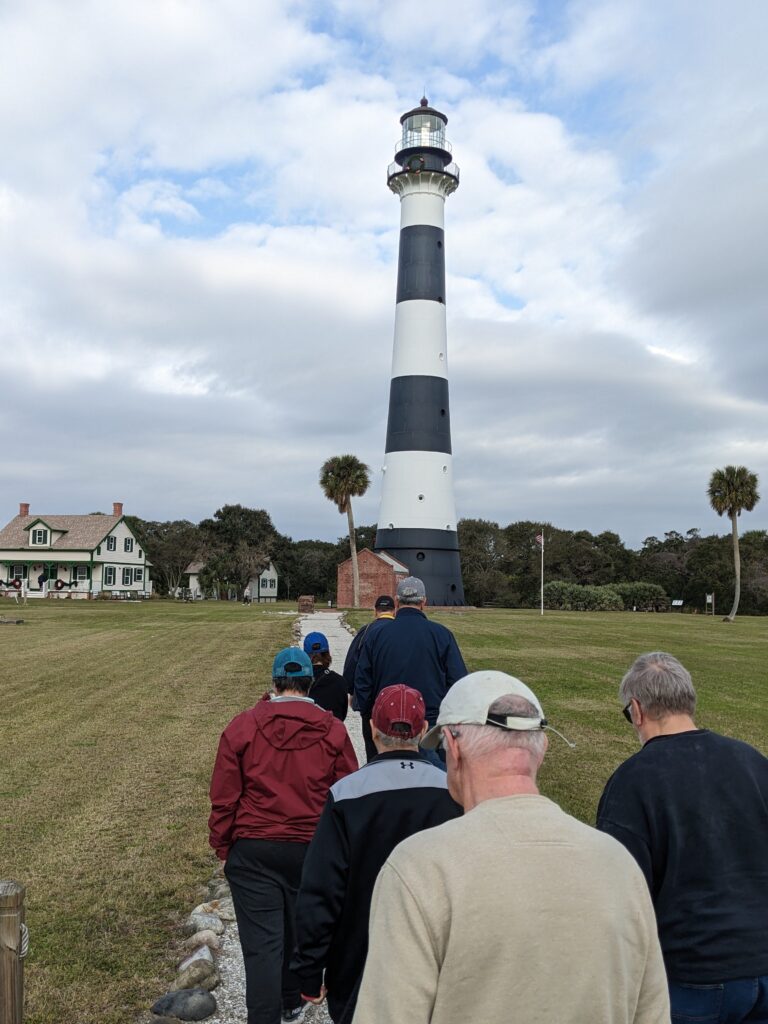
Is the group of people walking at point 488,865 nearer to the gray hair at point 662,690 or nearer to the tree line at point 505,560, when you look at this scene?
the gray hair at point 662,690

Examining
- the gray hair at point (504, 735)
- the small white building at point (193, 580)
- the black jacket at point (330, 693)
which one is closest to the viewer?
the gray hair at point (504, 735)

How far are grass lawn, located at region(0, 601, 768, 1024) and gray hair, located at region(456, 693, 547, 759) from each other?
3.11 metres

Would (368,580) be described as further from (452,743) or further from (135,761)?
(452,743)

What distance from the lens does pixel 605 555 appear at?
75.9 m

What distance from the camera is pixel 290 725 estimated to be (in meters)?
3.92

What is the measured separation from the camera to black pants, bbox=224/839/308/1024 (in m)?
3.84

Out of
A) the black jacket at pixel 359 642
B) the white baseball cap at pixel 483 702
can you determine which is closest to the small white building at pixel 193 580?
the black jacket at pixel 359 642

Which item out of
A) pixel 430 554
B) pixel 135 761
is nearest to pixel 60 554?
pixel 430 554

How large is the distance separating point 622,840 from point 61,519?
197 feet

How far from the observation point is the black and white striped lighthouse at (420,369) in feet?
130

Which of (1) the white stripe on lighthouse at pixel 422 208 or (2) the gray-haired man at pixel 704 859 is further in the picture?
(1) the white stripe on lighthouse at pixel 422 208

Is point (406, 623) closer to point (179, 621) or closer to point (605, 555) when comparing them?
point (179, 621)

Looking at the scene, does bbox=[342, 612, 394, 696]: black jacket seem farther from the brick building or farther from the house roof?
the house roof

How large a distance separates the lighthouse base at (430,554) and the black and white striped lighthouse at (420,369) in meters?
0.06
